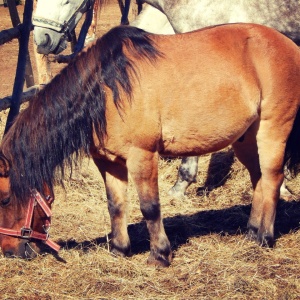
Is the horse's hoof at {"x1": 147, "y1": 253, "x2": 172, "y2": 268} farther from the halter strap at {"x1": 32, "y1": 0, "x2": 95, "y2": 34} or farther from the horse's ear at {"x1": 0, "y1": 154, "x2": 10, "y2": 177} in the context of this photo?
the halter strap at {"x1": 32, "y1": 0, "x2": 95, "y2": 34}

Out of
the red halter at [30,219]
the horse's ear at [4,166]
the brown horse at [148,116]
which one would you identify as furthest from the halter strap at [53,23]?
the red halter at [30,219]

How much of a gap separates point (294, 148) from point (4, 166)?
2016 mm

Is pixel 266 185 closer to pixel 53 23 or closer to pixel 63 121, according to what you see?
pixel 63 121

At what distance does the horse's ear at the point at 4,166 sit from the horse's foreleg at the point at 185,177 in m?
2.32

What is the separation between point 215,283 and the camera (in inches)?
143

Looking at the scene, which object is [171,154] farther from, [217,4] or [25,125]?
[217,4]

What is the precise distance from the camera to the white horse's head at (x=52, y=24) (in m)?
4.79

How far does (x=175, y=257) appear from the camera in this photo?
4121mm

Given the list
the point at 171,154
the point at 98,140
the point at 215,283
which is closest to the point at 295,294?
the point at 215,283

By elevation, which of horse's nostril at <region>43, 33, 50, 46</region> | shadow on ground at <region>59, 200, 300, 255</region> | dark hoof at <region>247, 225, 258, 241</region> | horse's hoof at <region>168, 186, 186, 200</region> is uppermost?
horse's nostril at <region>43, 33, 50, 46</region>

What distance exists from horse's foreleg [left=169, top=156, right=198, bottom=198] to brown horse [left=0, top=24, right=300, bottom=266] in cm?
153

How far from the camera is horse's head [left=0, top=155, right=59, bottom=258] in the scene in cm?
368

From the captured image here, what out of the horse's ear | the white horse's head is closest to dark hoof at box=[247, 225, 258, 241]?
the horse's ear

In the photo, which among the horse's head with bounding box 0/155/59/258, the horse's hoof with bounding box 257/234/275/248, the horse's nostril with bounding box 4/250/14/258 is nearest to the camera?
the horse's head with bounding box 0/155/59/258
